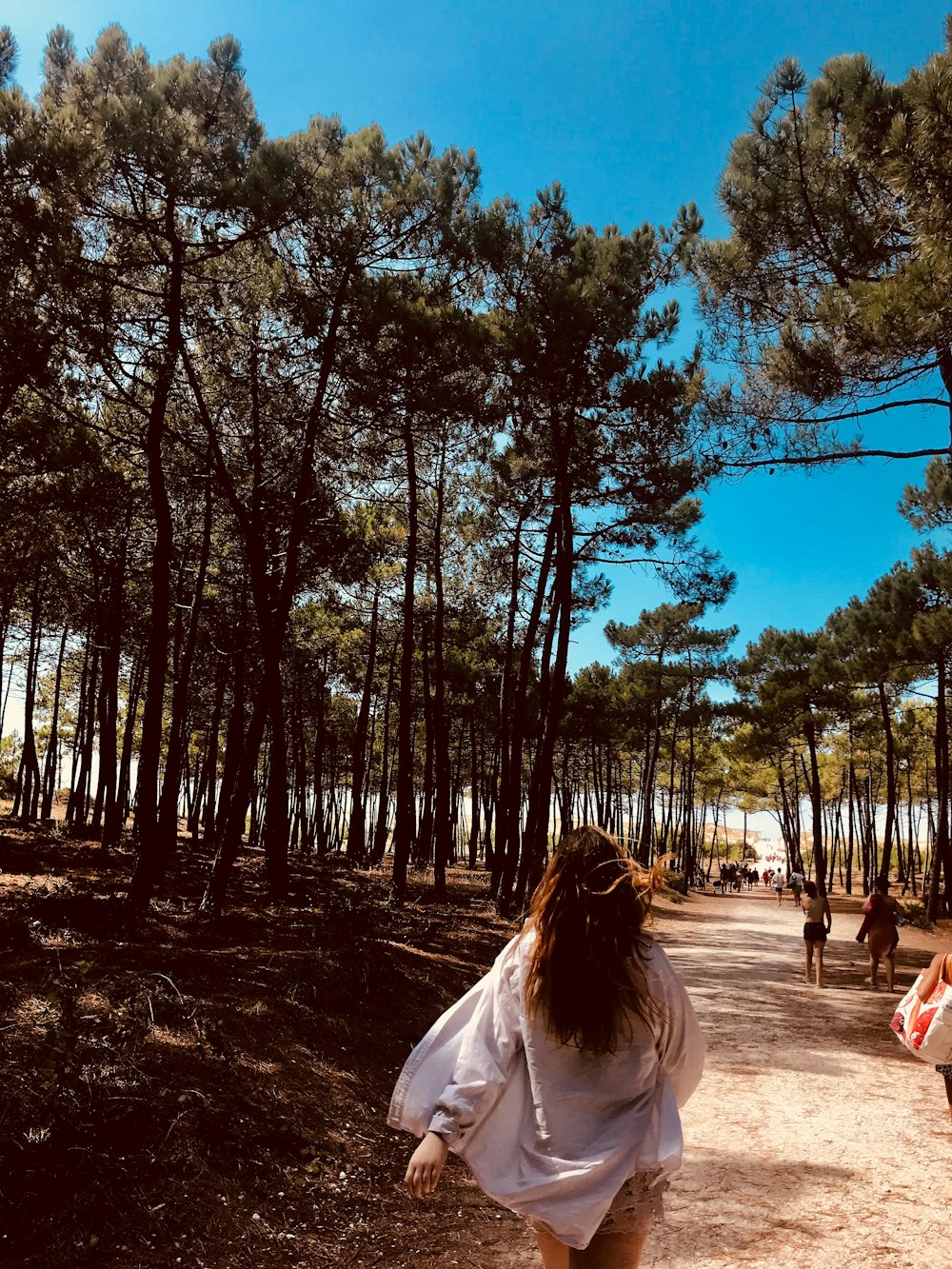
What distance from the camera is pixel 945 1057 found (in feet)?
17.4

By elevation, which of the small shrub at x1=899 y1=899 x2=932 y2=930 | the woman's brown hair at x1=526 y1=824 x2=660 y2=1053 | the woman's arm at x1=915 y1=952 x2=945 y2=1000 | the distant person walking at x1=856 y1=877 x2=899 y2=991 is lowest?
the small shrub at x1=899 y1=899 x2=932 y2=930

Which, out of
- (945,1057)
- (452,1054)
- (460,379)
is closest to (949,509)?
(460,379)

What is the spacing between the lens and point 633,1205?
2172 mm

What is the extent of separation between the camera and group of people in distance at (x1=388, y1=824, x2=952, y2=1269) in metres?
2.16

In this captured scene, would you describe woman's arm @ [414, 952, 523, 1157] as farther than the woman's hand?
Yes

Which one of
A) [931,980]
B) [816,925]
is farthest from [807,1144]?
[816,925]

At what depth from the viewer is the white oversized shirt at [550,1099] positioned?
2.15 meters

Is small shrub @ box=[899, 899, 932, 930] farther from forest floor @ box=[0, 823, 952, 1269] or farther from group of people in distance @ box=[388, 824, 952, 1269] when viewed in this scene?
group of people in distance @ box=[388, 824, 952, 1269]

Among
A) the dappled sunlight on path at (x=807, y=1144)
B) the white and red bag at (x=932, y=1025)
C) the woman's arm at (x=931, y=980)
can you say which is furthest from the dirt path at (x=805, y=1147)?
the woman's arm at (x=931, y=980)

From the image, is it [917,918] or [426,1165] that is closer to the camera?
[426,1165]

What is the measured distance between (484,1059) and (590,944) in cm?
42

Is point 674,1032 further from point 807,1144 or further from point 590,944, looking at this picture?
point 807,1144

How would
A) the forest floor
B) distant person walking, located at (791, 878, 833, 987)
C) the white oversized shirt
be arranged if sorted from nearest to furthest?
the white oversized shirt
the forest floor
distant person walking, located at (791, 878, 833, 987)

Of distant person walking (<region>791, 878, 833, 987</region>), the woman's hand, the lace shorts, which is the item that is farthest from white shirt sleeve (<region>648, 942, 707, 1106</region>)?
distant person walking (<region>791, 878, 833, 987</region>)
